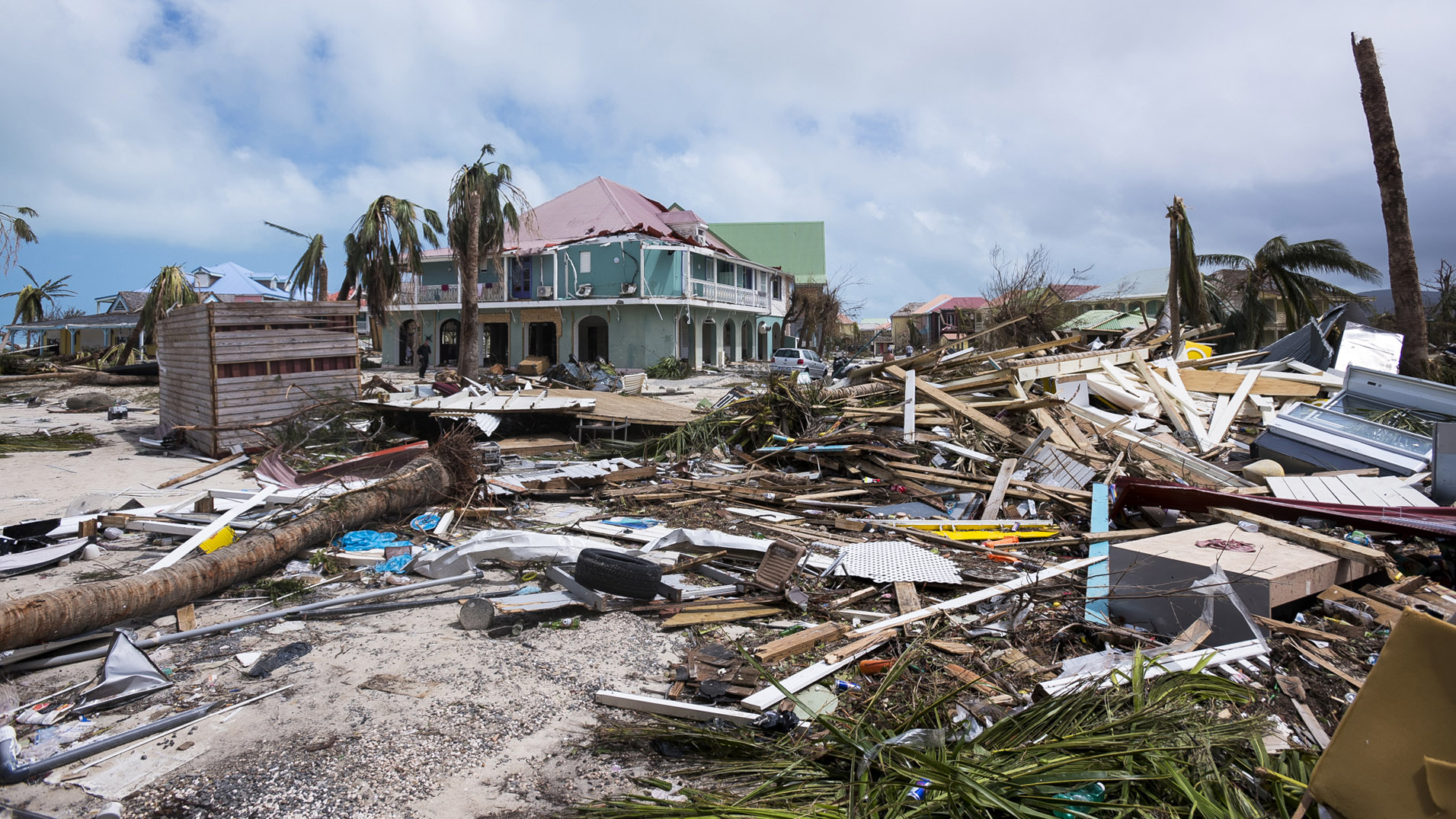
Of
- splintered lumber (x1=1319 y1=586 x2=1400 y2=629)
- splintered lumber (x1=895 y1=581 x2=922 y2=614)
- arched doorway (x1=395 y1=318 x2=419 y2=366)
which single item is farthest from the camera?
Result: arched doorway (x1=395 y1=318 x2=419 y2=366)

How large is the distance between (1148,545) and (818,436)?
17.0 feet

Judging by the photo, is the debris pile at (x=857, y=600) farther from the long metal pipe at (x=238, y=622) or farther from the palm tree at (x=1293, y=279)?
the palm tree at (x=1293, y=279)

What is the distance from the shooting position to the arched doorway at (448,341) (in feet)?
114

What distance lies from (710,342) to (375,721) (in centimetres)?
3200

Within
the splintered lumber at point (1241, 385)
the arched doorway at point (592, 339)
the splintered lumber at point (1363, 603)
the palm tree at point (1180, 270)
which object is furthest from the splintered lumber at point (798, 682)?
the arched doorway at point (592, 339)

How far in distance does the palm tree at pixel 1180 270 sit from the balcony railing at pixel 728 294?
19489 millimetres

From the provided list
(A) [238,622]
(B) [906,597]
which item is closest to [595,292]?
(A) [238,622]

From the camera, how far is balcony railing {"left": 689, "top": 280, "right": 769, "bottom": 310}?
3147 centimetres

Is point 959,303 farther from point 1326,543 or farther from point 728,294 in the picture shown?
point 1326,543

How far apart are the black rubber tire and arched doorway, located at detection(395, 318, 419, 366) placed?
3302cm

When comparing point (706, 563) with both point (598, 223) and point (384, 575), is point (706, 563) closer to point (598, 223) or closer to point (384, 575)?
point (384, 575)

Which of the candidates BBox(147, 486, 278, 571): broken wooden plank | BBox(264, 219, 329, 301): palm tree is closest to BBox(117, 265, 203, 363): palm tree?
BBox(264, 219, 329, 301): palm tree

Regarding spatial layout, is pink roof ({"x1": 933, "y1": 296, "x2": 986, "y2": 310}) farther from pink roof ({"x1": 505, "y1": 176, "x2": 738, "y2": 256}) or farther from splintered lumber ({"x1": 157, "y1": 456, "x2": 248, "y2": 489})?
splintered lumber ({"x1": 157, "y1": 456, "x2": 248, "y2": 489})

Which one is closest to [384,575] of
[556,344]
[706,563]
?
[706,563]
